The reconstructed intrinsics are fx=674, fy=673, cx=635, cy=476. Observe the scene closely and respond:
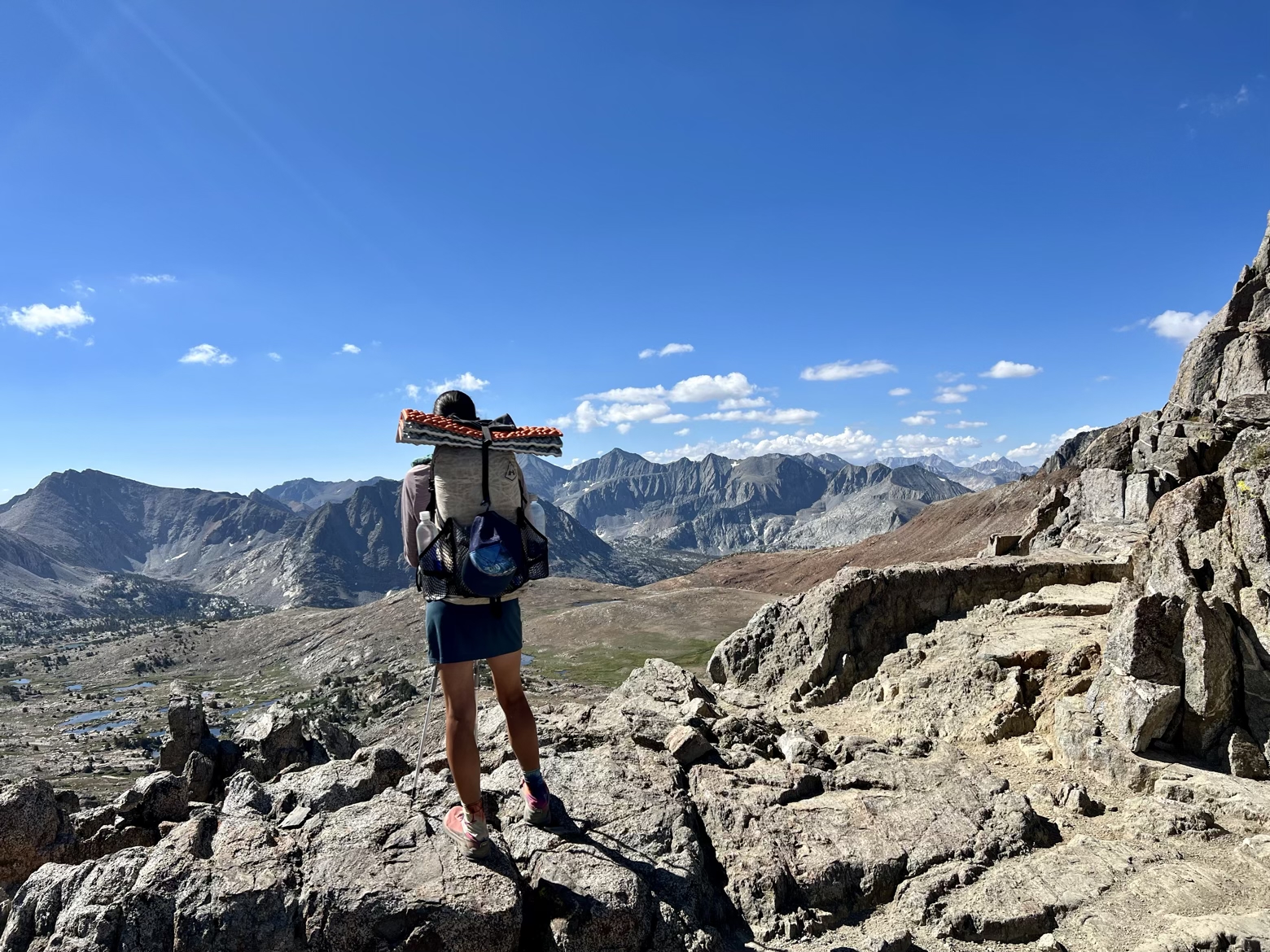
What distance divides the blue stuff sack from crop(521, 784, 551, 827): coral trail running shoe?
8.15 feet

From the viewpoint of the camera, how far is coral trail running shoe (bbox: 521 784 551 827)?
7.34m

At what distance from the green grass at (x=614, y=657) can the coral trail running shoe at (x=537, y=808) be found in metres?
91.3

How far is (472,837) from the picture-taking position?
21.1 feet

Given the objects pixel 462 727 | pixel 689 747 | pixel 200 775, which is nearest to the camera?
pixel 462 727

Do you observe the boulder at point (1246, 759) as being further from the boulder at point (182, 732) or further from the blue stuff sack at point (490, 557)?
the boulder at point (182, 732)

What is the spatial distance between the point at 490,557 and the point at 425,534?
0.74 m

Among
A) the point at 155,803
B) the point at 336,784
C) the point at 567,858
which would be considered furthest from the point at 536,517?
the point at 155,803

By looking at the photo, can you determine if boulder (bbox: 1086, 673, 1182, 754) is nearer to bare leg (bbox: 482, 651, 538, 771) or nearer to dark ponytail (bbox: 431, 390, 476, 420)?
bare leg (bbox: 482, 651, 538, 771)

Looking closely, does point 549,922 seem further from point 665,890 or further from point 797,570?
point 797,570

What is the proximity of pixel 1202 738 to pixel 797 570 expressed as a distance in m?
157

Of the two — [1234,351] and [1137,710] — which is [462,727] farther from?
[1234,351]

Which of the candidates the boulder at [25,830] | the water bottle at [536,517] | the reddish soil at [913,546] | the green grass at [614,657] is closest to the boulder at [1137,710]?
the water bottle at [536,517]

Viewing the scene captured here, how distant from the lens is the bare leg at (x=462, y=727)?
657 centimetres

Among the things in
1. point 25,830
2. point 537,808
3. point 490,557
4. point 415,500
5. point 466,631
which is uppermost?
point 415,500
